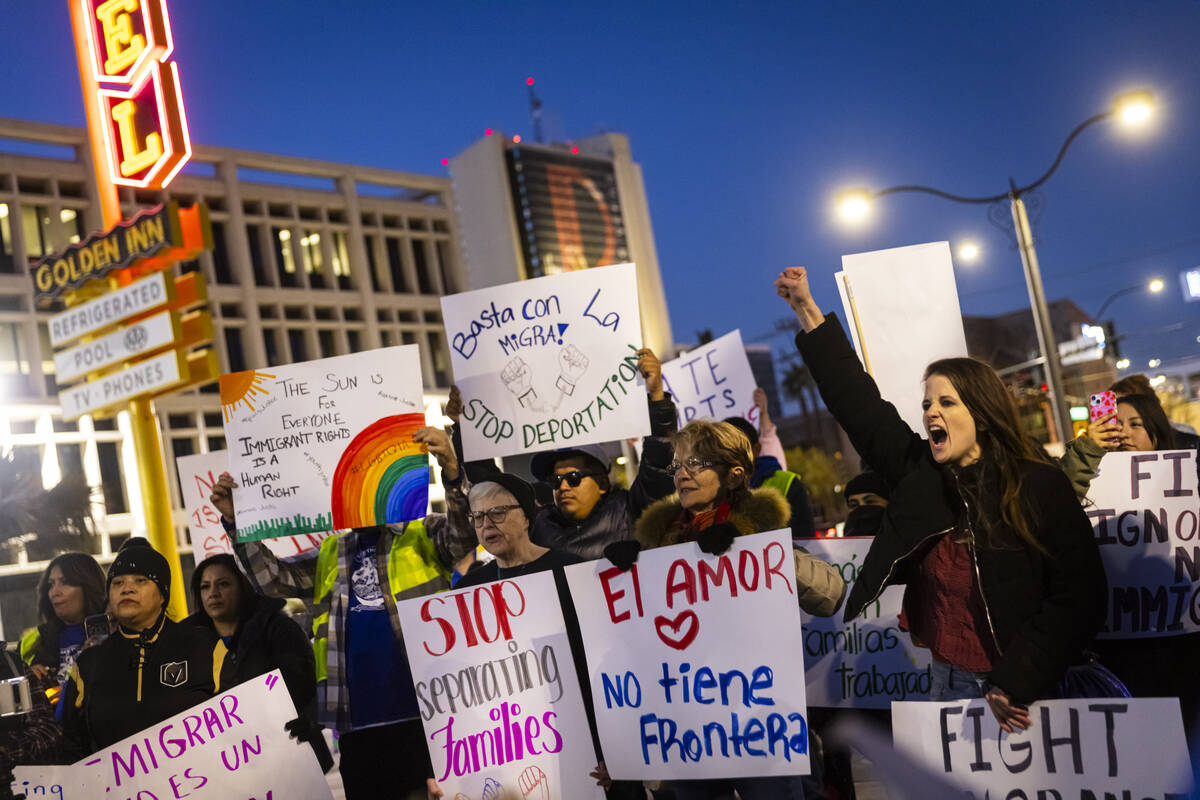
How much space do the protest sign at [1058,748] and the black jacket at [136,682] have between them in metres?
2.89

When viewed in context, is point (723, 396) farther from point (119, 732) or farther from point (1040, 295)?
point (1040, 295)

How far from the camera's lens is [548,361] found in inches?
229

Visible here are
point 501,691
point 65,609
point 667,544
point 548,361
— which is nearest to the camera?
point 667,544

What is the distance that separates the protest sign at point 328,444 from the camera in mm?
5559

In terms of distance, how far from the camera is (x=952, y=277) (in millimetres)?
5082

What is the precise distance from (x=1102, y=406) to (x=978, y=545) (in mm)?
2302

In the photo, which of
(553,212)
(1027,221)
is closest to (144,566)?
(1027,221)

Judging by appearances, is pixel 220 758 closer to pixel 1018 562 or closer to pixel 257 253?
pixel 1018 562

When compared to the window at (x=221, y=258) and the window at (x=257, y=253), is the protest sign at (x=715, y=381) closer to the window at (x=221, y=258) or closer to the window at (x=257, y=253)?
the window at (x=221, y=258)

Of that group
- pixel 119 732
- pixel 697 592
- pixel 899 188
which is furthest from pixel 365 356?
pixel 899 188

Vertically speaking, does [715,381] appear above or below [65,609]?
above

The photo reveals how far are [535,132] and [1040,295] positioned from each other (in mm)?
74577

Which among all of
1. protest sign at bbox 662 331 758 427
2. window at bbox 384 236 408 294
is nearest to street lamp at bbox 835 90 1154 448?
protest sign at bbox 662 331 758 427

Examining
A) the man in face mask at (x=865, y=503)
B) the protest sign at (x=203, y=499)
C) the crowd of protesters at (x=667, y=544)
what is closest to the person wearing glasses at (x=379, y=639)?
the crowd of protesters at (x=667, y=544)
